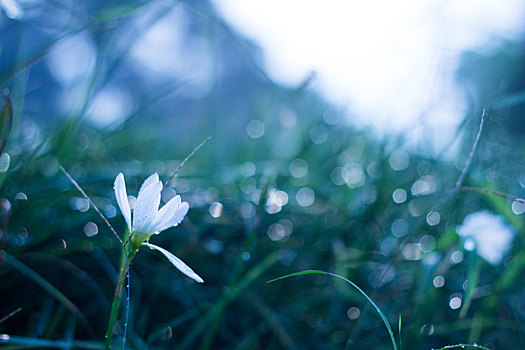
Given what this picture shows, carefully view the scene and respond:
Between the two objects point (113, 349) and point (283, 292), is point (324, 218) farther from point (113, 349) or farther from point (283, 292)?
point (113, 349)

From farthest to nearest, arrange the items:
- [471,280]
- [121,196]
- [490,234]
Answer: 1. [490,234]
2. [471,280]
3. [121,196]

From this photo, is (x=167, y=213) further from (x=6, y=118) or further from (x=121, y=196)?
(x=6, y=118)

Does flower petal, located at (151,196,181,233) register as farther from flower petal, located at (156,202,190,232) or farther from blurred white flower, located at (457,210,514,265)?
blurred white flower, located at (457,210,514,265)

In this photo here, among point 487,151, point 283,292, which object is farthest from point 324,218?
point 487,151

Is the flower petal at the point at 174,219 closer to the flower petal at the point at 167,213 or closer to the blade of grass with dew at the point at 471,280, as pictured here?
the flower petal at the point at 167,213

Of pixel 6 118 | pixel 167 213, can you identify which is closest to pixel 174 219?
pixel 167 213

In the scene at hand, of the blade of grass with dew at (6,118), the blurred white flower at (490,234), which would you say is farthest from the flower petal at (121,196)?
the blurred white flower at (490,234)

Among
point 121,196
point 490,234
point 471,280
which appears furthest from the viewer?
point 490,234
